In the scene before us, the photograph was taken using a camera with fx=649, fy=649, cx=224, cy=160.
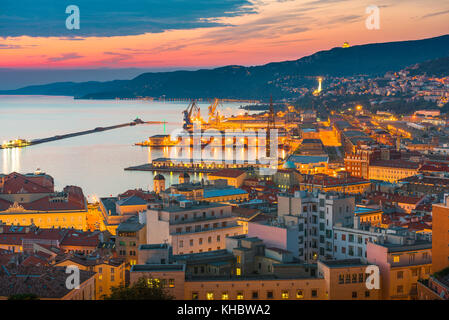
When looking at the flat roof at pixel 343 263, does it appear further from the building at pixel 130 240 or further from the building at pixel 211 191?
the building at pixel 211 191

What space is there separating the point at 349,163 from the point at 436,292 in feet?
59.6

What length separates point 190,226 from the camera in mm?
9000

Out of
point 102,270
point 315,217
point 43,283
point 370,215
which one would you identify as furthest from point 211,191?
point 43,283

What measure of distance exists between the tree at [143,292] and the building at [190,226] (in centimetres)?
250

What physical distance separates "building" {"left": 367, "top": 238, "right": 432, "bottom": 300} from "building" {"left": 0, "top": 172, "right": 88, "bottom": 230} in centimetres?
875

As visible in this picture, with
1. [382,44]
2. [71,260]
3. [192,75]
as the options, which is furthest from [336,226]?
[192,75]

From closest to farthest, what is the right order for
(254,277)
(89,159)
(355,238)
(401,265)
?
(254,277) → (401,265) → (355,238) → (89,159)

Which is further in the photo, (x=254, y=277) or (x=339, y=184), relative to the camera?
(x=339, y=184)

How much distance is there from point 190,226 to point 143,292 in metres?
3.28

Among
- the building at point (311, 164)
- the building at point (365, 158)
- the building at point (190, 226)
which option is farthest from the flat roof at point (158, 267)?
the building at point (311, 164)

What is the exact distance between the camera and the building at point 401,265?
22.8 ft

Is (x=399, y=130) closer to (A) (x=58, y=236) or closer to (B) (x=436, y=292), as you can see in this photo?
(A) (x=58, y=236)

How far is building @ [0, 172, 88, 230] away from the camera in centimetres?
1446

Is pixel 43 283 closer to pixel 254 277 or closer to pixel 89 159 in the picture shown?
pixel 254 277
